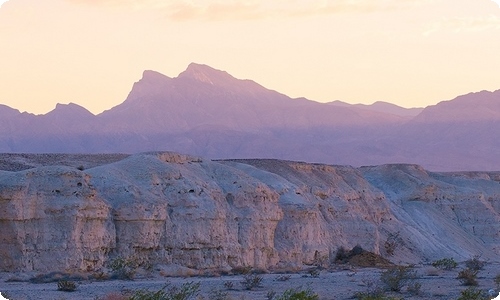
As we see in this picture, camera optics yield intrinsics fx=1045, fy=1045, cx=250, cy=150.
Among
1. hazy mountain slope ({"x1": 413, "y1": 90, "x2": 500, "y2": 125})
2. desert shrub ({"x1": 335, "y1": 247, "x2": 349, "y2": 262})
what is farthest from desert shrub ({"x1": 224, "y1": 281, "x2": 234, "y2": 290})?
hazy mountain slope ({"x1": 413, "y1": 90, "x2": 500, "y2": 125})

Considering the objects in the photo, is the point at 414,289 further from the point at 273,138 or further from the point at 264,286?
the point at 273,138

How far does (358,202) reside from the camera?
62.2 m

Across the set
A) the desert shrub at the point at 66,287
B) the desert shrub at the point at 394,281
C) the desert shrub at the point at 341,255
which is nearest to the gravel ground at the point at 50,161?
the desert shrub at the point at 341,255

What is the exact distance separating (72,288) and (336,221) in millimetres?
28357

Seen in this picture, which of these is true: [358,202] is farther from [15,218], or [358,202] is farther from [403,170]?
[15,218]

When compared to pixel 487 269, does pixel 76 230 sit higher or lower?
higher

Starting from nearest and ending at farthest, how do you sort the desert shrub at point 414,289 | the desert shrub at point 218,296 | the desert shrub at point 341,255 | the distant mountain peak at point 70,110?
the desert shrub at point 218,296
the desert shrub at point 414,289
the desert shrub at point 341,255
the distant mountain peak at point 70,110

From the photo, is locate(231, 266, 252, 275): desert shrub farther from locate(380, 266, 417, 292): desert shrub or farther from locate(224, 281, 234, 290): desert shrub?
locate(224, 281, 234, 290): desert shrub

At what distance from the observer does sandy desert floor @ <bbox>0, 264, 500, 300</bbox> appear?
Answer: 2878 cm

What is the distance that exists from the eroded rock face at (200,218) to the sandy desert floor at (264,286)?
2078 mm

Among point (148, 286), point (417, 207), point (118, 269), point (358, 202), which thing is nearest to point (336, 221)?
point (358, 202)

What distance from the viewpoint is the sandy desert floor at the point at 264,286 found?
28781mm

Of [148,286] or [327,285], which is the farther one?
[327,285]

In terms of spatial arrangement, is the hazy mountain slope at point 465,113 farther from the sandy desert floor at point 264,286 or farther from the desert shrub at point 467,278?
the desert shrub at point 467,278
